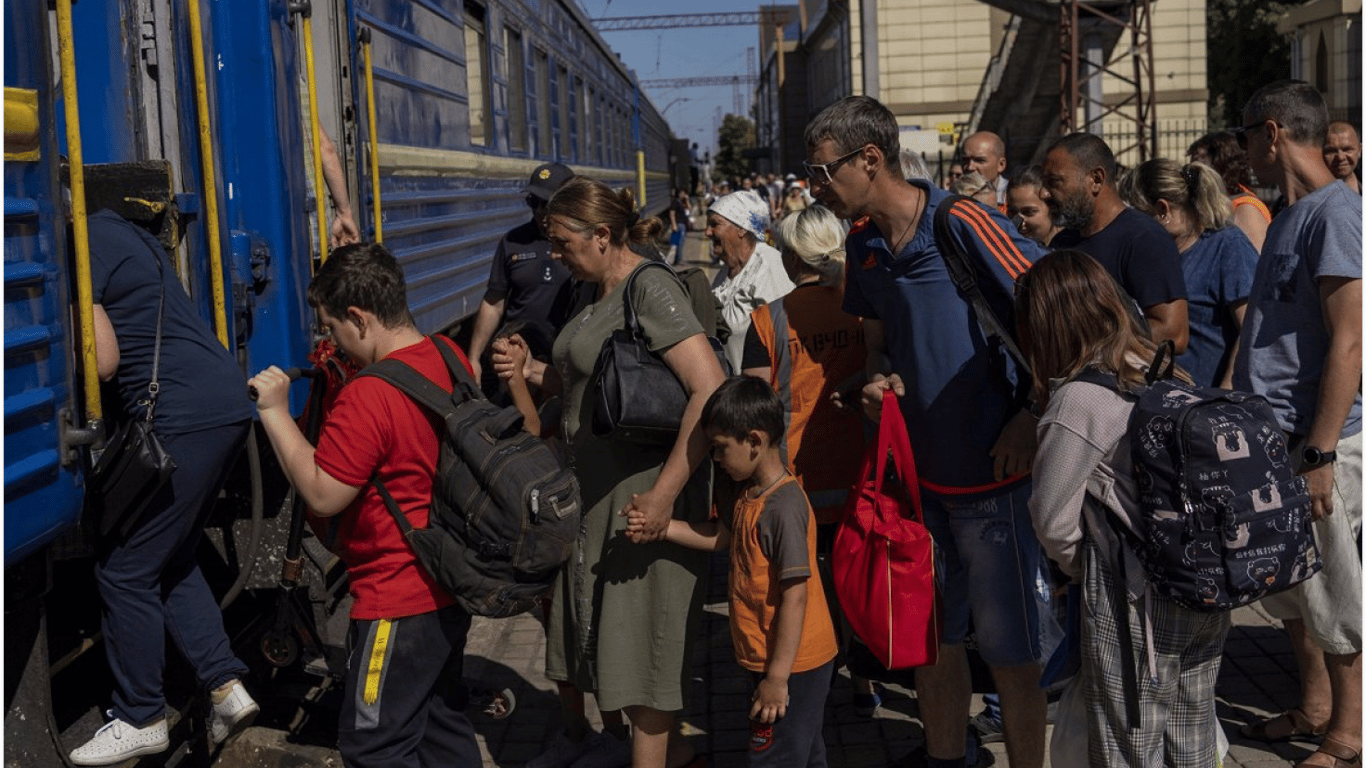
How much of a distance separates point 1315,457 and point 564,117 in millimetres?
10047

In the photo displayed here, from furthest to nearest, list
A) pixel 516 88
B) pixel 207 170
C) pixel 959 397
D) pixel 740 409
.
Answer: pixel 516 88 < pixel 207 170 < pixel 959 397 < pixel 740 409

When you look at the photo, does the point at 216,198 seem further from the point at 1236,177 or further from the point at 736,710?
the point at 1236,177

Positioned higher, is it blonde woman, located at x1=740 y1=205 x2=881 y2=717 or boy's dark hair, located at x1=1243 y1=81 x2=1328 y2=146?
boy's dark hair, located at x1=1243 y1=81 x2=1328 y2=146

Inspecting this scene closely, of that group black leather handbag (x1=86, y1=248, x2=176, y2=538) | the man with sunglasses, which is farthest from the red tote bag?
the man with sunglasses

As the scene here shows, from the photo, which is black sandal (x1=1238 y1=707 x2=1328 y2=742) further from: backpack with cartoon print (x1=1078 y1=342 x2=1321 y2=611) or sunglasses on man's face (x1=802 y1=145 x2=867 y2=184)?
sunglasses on man's face (x1=802 y1=145 x2=867 y2=184)

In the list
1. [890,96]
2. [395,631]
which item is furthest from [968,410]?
[890,96]

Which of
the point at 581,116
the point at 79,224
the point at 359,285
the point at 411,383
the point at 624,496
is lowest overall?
the point at 624,496

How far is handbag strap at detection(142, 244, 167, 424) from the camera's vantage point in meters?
3.81

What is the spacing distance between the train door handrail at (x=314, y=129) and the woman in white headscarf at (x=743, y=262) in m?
1.45

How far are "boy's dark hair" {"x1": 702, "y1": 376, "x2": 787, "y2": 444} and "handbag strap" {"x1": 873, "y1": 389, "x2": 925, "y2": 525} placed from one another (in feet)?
1.14

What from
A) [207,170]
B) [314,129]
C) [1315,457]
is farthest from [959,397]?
[314,129]

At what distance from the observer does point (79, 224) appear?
3.40 metres

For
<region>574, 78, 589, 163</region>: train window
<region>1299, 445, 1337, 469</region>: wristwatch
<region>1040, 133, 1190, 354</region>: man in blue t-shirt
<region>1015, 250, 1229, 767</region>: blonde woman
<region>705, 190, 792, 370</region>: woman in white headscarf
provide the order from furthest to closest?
<region>574, 78, 589, 163</region>: train window < <region>705, 190, 792, 370</region>: woman in white headscarf < <region>1040, 133, 1190, 354</region>: man in blue t-shirt < <region>1299, 445, 1337, 469</region>: wristwatch < <region>1015, 250, 1229, 767</region>: blonde woman

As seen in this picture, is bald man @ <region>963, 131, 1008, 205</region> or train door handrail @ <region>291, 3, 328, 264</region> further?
bald man @ <region>963, 131, 1008, 205</region>
